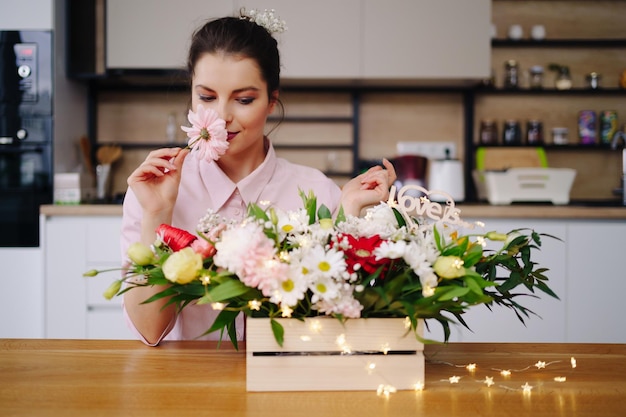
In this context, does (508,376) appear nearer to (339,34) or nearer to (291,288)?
(291,288)

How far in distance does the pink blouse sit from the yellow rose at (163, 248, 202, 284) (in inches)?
19.7

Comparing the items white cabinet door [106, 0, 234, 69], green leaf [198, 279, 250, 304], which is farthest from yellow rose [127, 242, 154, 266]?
white cabinet door [106, 0, 234, 69]

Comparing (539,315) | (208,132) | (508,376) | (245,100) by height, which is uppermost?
(245,100)

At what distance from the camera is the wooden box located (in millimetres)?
828

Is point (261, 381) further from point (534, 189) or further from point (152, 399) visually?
point (534, 189)

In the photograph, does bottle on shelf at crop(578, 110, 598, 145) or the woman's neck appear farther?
bottle on shelf at crop(578, 110, 598, 145)

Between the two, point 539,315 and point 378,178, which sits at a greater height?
point 378,178

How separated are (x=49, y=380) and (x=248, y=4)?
2551 mm

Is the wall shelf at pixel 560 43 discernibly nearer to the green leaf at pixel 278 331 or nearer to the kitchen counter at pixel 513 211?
the kitchen counter at pixel 513 211

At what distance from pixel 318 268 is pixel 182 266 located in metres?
0.17

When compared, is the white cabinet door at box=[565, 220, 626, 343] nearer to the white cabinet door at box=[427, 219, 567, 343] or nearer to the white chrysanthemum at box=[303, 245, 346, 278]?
the white cabinet door at box=[427, 219, 567, 343]

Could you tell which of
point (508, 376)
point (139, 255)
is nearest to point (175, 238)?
point (139, 255)

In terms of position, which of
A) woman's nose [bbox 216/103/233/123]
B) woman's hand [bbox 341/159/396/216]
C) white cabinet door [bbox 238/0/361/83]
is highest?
white cabinet door [bbox 238/0/361/83]

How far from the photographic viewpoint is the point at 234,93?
1362mm
